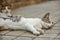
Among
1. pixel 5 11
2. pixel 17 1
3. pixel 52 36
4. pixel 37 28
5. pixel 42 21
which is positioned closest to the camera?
pixel 52 36

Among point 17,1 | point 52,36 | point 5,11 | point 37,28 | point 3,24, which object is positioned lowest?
point 52,36

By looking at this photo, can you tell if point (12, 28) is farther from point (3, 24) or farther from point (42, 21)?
point (42, 21)

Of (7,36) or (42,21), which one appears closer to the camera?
(7,36)

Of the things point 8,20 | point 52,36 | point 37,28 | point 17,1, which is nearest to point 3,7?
point 8,20

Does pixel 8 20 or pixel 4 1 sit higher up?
pixel 4 1

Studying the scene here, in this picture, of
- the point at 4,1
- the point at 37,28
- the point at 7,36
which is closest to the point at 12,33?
the point at 7,36

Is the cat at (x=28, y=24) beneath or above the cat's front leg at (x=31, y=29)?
above

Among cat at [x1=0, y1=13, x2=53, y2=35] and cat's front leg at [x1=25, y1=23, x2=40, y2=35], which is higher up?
cat at [x1=0, y1=13, x2=53, y2=35]

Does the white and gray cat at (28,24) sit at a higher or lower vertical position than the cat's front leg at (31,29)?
higher

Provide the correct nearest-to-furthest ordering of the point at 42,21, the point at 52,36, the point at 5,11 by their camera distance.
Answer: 1. the point at 52,36
2. the point at 42,21
3. the point at 5,11

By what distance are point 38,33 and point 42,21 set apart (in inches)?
11.7

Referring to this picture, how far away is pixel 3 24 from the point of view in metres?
2.52

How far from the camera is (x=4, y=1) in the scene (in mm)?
2695

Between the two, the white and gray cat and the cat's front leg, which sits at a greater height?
the white and gray cat
